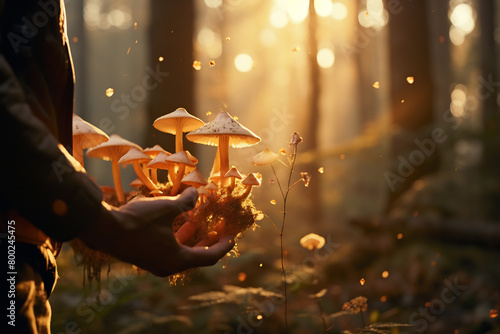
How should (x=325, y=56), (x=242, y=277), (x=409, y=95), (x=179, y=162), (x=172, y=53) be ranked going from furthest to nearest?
(x=409, y=95)
(x=242, y=277)
(x=325, y=56)
(x=172, y=53)
(x=179, y=162)

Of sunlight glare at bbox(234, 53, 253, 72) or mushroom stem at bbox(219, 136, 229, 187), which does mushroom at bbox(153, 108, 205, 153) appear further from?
sunlight glare at bbox(234, 53, 253, 72)

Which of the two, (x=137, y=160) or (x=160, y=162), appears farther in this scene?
(x=137, y=160)

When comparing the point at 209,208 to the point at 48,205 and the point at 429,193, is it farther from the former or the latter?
the point at 429,193

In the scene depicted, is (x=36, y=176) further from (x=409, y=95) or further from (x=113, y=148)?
(x=409, y=95)

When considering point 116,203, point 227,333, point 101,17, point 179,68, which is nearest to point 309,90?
point 179,68

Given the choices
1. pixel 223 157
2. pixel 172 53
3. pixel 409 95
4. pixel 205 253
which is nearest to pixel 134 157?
pixel 223 157

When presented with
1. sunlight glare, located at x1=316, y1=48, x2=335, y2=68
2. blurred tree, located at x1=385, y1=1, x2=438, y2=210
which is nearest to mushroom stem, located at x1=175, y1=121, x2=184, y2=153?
sunlight glare, located at x1=316, y1=48, x2=335, y2=68

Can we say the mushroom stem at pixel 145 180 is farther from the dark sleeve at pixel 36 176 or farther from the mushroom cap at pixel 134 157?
the dark sleeve at pixel 36 176
